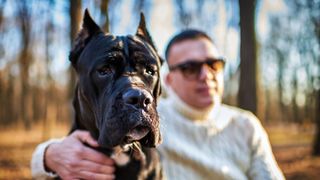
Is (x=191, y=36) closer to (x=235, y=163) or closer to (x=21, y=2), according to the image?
(x=235, y=163)

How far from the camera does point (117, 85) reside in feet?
7.59

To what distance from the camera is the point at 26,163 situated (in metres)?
13.0

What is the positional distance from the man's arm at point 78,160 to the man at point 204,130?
0.29 metres

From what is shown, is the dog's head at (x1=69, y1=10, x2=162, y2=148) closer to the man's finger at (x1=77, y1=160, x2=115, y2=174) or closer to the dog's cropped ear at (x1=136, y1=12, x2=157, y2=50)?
the dog's cropped ear at (x1=136, y1=12, x2=157, y2=50)

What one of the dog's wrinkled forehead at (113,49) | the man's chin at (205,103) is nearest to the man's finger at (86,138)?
the dog's wrinkled forehead at (113,49)

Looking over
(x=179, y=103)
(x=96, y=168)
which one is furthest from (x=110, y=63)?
(x=179, y=103)

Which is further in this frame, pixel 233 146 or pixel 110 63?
pixel 233 146

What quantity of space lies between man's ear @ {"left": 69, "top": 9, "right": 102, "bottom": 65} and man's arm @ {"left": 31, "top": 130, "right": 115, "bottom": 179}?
0.56 m

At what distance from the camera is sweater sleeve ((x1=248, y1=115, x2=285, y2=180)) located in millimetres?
3176

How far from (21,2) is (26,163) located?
5.29 metres

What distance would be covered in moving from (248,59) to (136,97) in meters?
6.57

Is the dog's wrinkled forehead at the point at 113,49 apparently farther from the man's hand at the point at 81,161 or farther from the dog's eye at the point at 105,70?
the man's hand at the point at 81,161

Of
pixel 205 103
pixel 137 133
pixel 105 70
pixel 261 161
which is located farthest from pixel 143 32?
pixel 261 161

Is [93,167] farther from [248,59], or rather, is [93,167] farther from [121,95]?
[248,59]
